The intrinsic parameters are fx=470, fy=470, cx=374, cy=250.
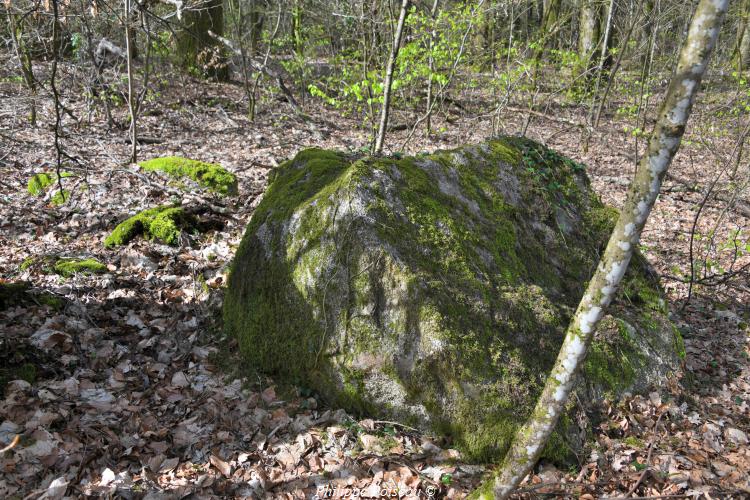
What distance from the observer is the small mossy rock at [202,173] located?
24.6 ft

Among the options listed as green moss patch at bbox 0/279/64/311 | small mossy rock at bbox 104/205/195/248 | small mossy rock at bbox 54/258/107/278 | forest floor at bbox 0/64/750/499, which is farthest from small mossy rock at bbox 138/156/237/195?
green moss patch at bbox 0/279/64/311

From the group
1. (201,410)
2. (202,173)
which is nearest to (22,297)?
(201,410)

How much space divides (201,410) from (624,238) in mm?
3308

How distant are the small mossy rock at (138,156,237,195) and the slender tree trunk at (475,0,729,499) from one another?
6.00 metres

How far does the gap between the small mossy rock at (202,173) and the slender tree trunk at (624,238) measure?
600cm

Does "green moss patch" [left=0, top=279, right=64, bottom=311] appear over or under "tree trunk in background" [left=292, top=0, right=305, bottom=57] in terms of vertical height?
under

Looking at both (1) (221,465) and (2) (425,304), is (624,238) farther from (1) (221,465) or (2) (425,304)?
(1) (221,465)

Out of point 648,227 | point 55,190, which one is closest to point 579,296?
point 648,227

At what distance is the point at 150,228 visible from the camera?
5953 millimetres

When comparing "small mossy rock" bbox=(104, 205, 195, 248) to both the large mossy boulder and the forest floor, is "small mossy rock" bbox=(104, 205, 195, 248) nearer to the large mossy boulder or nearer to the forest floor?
the forest floor

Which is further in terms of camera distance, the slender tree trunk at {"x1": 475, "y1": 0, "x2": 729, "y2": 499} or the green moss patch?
the green moss patch

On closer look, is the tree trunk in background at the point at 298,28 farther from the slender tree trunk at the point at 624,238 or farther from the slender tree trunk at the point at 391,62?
the slender tree trunk at the point at 624,238

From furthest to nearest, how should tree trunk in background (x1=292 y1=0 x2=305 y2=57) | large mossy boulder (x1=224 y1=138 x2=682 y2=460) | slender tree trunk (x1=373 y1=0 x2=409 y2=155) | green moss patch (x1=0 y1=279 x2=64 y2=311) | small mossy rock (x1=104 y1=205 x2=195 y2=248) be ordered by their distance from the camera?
1. tree trunk in background (x1=292 y1=0 x2=305 y2=57)
2. slender tree trunk (x1=373 y1=0 x2=409 y2=155)
3. small mossy rock (x1=104 y1=205 x2=195 y2=248)
4. green moss patch (x1=0 y1=279 x2=64 y2=311)
5. large mossy boulder (x1=224 y1=138 x2=682 y2=460)

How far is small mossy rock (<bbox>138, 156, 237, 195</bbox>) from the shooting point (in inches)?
295
